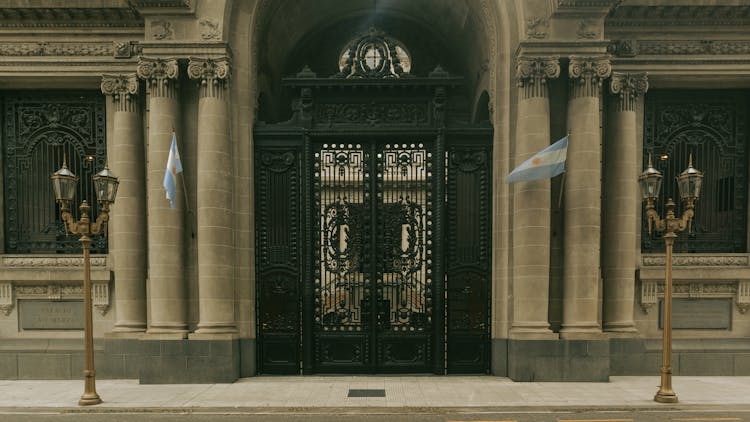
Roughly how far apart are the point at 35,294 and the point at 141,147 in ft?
16.9

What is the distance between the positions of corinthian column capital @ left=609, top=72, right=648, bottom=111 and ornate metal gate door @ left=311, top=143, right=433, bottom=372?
5361 millimetres

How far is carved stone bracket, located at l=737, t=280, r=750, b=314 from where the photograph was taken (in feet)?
42.5

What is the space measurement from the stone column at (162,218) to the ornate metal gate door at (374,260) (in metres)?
3.58

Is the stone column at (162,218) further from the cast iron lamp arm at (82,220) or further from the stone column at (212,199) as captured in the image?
the cast iron lamp arm at (82,220)

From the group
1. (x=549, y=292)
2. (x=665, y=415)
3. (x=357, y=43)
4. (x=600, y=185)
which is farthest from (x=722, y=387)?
(x=357, y=43)

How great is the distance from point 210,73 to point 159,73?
1.28m

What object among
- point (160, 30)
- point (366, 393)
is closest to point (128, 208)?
point (160, 30)

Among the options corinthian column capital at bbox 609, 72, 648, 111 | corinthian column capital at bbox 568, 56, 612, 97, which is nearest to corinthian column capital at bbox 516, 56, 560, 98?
corinthian column capital at bbox 568, 56, 612, 97

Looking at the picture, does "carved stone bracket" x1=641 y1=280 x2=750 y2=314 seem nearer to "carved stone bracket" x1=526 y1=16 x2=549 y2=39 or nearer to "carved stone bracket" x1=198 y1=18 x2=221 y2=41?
"carved stone bracket" x1=526 y1=16 x2=549 y2=39

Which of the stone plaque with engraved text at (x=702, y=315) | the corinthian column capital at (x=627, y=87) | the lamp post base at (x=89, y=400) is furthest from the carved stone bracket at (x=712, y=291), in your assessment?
the lamp post base at (x=89, y=400)

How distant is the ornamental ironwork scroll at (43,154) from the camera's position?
13398mm

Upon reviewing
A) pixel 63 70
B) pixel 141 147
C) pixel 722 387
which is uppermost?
pixel 63 70

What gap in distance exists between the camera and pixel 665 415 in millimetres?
9422

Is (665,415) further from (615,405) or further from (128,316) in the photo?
(128,316)
